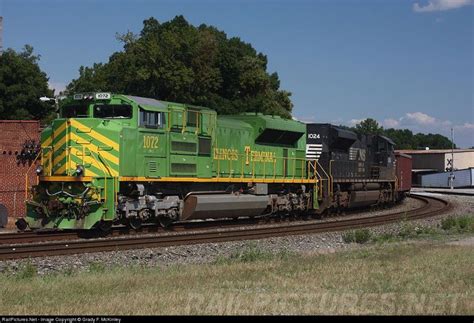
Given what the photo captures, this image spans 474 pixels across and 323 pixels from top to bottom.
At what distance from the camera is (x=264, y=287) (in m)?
8.59

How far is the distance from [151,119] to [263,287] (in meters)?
9.23

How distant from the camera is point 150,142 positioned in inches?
664

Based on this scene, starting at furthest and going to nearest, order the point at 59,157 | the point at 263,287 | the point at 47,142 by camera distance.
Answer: the point at 47,142
the point at 59,157
the point at 263,287

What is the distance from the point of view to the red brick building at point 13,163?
25.7m

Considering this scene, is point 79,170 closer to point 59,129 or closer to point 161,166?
point 59,129

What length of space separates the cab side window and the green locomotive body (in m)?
0.03

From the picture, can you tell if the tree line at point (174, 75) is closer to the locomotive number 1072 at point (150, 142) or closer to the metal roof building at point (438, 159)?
the locomotive number 1072 at point (150, 142)

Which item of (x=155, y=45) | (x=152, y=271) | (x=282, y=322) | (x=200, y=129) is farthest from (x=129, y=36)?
(x=282, y=322)

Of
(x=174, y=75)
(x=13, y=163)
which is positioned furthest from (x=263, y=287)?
(x=174, y=75)

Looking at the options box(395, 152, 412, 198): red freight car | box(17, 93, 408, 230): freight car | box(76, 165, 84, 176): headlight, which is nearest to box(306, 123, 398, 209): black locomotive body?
box(17, 93, 408, 230): freight car

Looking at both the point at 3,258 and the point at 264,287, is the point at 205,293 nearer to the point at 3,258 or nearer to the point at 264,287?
the point at 264,287

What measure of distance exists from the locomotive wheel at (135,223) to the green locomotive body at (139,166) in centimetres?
3

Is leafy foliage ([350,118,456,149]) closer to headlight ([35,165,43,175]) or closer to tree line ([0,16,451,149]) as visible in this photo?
tree line ([0,16,451,149])

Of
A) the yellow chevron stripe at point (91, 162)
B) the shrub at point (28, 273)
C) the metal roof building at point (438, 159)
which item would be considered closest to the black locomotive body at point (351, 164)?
the yellow chevron stripe at point (91, 162)
